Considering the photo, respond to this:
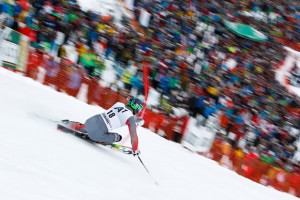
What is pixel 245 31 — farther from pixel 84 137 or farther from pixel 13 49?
pixel 84 137

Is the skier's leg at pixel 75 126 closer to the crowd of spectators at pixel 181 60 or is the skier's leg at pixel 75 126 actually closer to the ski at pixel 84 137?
the ski at pixel 84 137

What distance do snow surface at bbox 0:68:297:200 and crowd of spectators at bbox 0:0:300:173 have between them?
157 centimetres

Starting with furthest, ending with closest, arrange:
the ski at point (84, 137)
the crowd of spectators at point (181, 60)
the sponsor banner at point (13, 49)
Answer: the crowd of spectators at point (181, 60) → the sponsor banner at point (13, 49) → the ski at point (84, 137)

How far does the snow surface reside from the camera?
6.55 meters

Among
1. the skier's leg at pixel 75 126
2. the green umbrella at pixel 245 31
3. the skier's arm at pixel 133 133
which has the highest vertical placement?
A: the green umbrella at pixel 245 31

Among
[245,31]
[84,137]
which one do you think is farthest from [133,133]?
[245,31]

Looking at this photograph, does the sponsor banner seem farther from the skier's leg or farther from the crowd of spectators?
the skier's leg

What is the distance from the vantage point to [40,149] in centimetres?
793

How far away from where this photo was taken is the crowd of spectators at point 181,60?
14.6 meters

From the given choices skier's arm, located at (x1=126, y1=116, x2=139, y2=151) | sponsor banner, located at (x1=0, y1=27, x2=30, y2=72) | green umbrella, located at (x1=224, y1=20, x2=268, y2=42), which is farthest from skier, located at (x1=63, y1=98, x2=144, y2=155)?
green umbrella, located at (x1=224, y1=20, x2=268, y2=42)

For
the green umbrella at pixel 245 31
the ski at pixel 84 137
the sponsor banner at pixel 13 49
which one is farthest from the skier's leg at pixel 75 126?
the green umbrella at pixel 245 31

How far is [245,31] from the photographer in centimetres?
2383

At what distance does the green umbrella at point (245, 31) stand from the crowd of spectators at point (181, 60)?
0.22 metres

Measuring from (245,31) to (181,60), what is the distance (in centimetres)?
707
